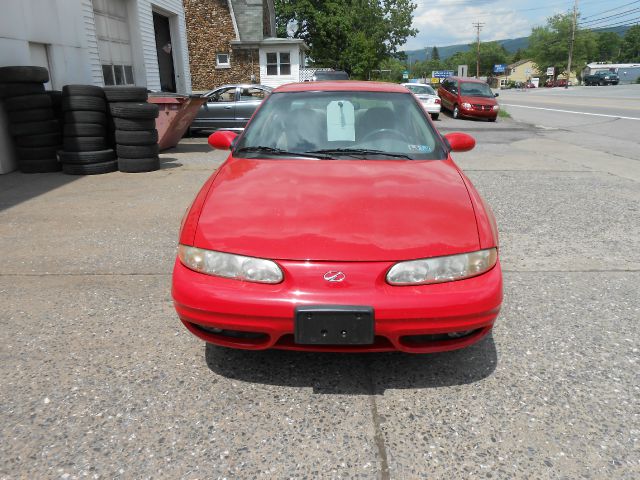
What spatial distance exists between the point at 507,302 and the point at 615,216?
320 centimetres

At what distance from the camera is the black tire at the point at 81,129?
8.04 meters

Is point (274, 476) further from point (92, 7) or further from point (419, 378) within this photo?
point (92, 7)

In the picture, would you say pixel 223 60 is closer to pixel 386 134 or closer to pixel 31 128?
pixel 31 128

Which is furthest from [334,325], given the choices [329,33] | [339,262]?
[329,33]

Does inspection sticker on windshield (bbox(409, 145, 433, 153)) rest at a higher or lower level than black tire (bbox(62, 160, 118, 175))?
higher

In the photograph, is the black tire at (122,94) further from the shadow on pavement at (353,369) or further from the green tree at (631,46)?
the green tree at (631,46)

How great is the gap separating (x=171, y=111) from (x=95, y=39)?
10.5 ft

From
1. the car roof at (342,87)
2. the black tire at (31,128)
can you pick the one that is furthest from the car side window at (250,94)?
the car roof at (342,87)

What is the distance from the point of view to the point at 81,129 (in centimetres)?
805

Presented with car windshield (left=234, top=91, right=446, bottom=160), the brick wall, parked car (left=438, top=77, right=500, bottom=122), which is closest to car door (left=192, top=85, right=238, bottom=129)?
Answer: car windshield (left=234, top=91, right=446, bottom=160)

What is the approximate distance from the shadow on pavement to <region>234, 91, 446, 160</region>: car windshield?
130 cm

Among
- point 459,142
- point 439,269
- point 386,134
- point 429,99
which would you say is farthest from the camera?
point 429,99

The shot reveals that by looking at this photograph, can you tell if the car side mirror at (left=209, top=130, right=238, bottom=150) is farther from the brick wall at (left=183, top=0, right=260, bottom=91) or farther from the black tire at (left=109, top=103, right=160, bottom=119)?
the brick wall at (left=183, top=0, right=260, bottom=91)

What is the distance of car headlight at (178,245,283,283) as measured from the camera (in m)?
2.32
